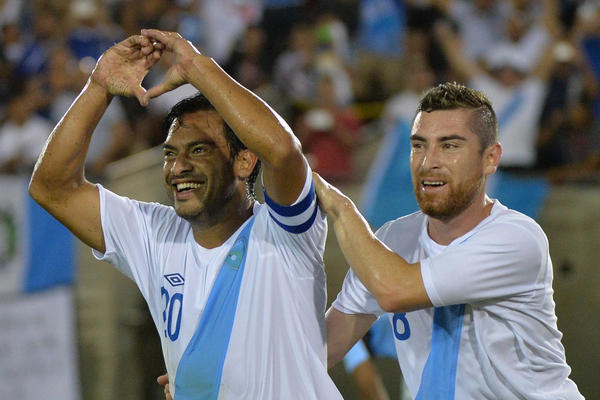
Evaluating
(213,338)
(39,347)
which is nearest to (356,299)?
(213,338)

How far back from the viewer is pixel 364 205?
766 centimetres

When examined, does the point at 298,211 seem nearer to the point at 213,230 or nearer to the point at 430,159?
the point at 213,230

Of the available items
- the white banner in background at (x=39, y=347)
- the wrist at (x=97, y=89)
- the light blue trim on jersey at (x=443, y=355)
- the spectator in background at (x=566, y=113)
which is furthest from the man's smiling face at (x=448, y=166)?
the white banner in background at (x=39, y=347)

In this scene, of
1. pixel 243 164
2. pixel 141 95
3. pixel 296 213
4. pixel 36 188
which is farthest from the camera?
pixel 36 188

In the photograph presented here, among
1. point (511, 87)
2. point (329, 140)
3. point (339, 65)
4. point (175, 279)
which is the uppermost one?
point (339, 65)

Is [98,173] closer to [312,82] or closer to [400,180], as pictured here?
Answer: [312,82]

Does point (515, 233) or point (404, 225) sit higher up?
point (404, 225)

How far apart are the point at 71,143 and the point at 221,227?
2.11ft

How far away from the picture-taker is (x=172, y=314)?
3285mm

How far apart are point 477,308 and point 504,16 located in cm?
597

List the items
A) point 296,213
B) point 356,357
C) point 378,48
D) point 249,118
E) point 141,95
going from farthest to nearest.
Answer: point 378,48, point 356,357, point 141,95, point 296,213, point 249,118

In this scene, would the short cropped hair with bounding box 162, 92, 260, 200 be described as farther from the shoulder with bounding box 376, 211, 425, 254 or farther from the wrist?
the shoulder with bounding box 376, 211, 425, 254

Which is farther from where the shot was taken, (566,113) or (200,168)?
(566,113)

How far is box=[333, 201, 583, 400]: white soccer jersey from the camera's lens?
10.5 ft
